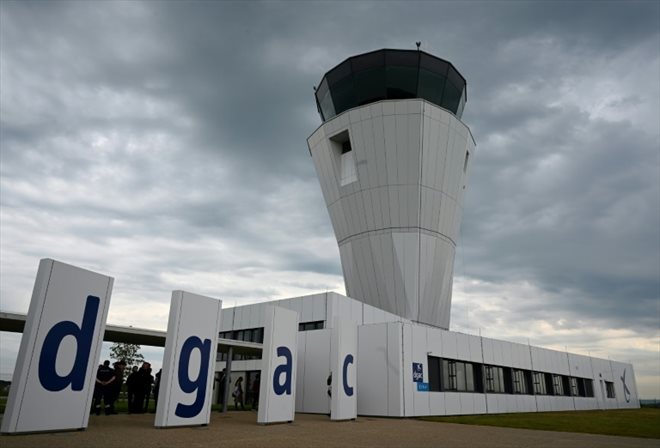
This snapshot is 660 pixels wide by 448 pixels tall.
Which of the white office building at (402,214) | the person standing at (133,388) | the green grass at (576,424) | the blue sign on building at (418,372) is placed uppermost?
the white office building at (402,214)

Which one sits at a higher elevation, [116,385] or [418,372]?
[418,372]

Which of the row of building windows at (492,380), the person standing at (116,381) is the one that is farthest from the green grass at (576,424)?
the person standing at (116,381)

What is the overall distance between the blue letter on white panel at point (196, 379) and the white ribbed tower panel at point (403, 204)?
15221 millimetres

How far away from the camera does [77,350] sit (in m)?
9.25

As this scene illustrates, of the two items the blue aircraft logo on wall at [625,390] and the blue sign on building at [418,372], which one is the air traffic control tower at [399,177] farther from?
the blue aircraft logo on wall at [625,390]

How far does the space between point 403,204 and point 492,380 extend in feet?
34.4

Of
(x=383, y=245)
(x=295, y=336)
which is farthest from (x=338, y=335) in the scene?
(x=383, y=245)

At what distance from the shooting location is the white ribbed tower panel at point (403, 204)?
2547 cm

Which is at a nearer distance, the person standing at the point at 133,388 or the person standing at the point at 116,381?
the person standing at the point at 116,381

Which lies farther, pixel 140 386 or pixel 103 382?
pixel 140 386

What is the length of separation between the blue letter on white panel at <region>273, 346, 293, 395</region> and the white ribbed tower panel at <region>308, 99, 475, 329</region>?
1249 centimetres

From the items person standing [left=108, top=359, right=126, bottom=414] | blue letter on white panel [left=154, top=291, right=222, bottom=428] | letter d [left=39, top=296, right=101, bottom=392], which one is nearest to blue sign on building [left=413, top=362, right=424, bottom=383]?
blue letter on white panel [left=154, top=291, right=222, bottom=428]

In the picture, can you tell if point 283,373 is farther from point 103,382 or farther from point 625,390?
point 625,390

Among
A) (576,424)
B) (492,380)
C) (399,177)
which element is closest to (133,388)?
(576,424)
